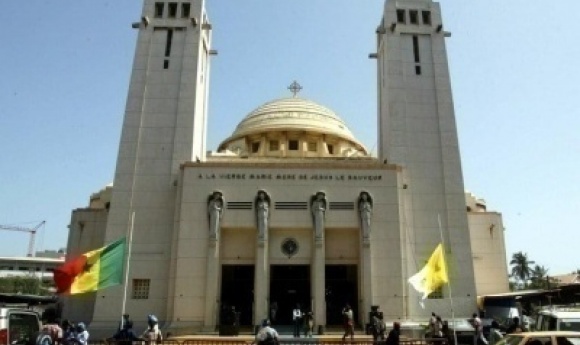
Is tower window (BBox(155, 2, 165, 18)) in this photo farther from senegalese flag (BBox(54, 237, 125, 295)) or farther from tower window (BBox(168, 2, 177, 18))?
senegalese flag (BBox(54, 237, 125, 295))

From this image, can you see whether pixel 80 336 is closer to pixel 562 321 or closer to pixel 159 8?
pixel 562 321

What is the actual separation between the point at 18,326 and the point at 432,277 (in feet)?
41.7

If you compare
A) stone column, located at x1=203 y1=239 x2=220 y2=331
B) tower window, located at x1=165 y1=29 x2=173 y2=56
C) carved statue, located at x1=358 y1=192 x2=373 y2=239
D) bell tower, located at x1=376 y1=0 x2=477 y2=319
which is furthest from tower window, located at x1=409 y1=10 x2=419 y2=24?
stone column, located at x1=203 y1=239 x2=220 y2=331

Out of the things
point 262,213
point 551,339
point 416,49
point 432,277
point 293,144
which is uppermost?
point 416,49

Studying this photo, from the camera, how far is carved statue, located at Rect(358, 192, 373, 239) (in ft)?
96.2

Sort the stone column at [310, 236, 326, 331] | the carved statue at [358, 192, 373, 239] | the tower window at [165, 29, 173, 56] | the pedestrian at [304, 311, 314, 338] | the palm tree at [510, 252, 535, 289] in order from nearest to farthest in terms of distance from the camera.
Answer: the pedestrian at [304, 311, 314, 338]
the stone column at [310, 236, 326, 331]
the carved statue at [358, 192, 373, 239]
the tower window at [165, 29, 173, 56]
the palm tree at [510, 252, 535, 289]

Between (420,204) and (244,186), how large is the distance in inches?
435

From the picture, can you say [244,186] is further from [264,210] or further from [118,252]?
[118,252]

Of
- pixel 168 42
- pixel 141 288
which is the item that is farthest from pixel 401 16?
pixel 141 288

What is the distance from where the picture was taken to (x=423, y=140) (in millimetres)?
33031

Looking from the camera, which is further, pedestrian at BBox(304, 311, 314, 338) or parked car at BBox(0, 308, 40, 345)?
pedestrian at BBox(304, 311, 314, 338)

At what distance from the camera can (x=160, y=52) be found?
3459cm

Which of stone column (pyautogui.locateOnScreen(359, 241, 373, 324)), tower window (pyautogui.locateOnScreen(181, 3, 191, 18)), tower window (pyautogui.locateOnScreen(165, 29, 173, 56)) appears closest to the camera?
stone column (pyautogui.locateOnScreen(359, 241, 373, 324))

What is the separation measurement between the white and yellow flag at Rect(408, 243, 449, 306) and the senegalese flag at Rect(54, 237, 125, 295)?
1003 centimetres
